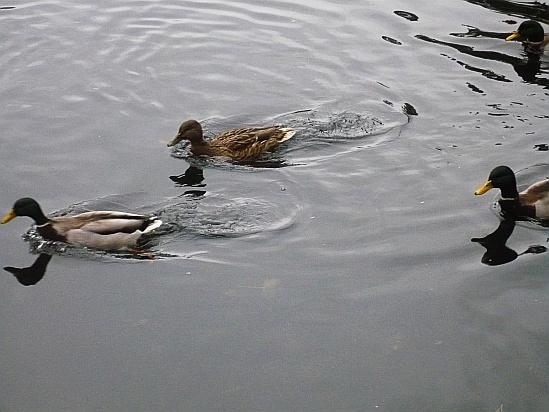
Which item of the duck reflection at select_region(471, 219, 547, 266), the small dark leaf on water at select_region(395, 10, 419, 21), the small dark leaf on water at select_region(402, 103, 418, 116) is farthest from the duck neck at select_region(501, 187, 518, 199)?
the small dark leaf on water at select_region(395, 10, 419, 21)

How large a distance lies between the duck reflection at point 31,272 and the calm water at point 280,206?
3.2 inches

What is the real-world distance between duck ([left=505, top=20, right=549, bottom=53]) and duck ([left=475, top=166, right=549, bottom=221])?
5038 mm

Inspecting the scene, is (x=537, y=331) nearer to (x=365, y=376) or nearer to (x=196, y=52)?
(x=365, y=376)

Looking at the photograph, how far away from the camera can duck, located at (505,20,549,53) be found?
14.5 m

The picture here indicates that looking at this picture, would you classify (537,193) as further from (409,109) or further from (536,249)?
(409,109)

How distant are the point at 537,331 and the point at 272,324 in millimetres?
2320

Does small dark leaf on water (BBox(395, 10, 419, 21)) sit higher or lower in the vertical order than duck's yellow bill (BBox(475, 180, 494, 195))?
higher

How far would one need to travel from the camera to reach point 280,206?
10148 mm

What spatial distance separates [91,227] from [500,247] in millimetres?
4132

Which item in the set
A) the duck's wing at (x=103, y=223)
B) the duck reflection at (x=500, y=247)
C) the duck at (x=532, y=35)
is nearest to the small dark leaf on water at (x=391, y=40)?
the duck at (x=532, y=35)

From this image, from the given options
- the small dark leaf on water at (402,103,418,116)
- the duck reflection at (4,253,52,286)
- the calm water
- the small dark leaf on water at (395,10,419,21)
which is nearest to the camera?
the calm water

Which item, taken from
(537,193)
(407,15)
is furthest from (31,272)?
(407,15)

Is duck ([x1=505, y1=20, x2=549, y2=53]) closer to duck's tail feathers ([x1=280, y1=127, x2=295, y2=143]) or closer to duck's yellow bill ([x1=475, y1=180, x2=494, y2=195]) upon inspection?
duck's tail feathers ([x1=280, y1=127, x2=295, y2=143])

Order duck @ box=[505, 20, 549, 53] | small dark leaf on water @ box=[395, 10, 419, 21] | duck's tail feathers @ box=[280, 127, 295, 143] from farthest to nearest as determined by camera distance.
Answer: small dark leaf on water @ box=[395, 10, 419, 21]
duck @ box=[505, 20, 549, 53]
duck's tail feathers @ box=[280, 127, 295, 143]
